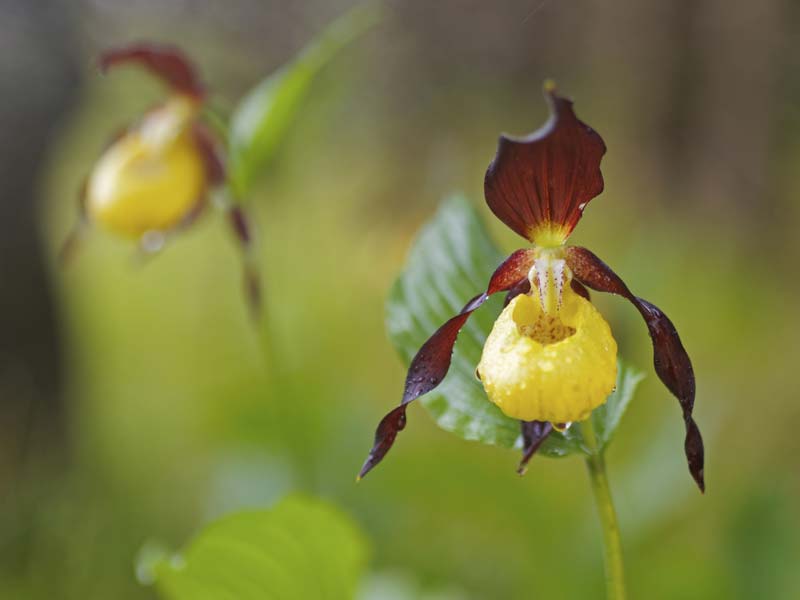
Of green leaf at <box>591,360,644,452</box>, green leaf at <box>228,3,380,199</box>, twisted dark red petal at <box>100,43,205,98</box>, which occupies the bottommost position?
green leaf at <box>591,360,644,452</box>

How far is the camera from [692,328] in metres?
1.95

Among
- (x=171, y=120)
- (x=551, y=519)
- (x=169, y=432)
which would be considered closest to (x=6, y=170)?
(x=169, y=432)

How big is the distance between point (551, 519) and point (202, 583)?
31.7 inches

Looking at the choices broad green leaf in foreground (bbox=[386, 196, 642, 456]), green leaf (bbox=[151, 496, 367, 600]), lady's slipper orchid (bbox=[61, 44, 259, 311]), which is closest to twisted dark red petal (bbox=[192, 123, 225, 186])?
lady's slipper orchid (bbox=[61, 44, 259, 311])

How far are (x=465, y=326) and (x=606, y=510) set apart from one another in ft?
0.66

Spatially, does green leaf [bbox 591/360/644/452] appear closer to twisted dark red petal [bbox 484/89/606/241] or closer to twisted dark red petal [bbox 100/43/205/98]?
twisted dark red petal [bbox 484/89/606/241]

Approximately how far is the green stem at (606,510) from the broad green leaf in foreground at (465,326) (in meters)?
0.01

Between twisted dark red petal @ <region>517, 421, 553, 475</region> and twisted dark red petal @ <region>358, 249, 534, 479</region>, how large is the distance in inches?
3.3

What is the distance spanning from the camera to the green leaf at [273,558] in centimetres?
70

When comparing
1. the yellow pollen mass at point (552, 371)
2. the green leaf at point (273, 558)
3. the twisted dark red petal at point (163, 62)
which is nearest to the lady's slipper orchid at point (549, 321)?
the yellow pollen mass at point (552, 371)

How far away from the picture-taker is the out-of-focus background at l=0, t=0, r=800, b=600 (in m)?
1.38

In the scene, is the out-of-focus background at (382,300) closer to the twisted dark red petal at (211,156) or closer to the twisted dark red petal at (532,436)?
the twisted dark red petal at (211,156)

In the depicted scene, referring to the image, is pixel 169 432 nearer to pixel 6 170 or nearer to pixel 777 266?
pixel 6 170

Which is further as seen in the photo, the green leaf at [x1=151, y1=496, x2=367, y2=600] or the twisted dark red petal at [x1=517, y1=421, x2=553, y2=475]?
the green leaf at [x1=151, y1=496, x2=367, y2=600]
